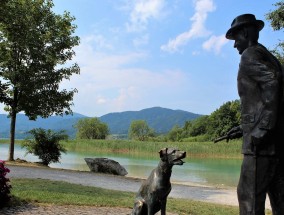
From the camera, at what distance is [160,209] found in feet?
20.7

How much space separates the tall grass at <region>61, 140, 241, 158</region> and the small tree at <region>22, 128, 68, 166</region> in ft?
39.3

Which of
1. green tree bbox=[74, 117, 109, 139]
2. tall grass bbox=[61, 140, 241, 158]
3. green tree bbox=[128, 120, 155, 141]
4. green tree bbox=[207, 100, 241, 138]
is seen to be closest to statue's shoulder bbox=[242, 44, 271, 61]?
tall grass bbox=[61, 140, 241, 158]

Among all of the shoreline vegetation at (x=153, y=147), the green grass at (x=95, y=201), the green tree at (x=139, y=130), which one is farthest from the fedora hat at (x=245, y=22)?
the green tree at (x=139, y=130)

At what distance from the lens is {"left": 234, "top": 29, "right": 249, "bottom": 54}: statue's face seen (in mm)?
4475

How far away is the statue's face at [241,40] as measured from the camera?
4.48 metres

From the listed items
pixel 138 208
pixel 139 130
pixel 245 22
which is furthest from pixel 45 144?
pixel 139 130

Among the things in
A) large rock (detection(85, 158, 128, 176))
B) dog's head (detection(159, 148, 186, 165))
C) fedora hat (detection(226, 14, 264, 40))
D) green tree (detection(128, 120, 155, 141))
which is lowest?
large rock (detection(85, 158, 128, 176))

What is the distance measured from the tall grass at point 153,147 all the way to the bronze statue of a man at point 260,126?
27.9m

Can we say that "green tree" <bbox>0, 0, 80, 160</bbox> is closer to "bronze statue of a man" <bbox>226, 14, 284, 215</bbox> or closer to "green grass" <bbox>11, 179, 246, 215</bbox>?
"green grass" <bbox>11, 179, 246, 215</bbox>

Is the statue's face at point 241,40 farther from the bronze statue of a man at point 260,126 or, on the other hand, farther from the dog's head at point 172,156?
the dog's head at point 172,156

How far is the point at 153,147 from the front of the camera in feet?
126

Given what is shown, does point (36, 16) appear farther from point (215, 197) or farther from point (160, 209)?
point (160, 209)

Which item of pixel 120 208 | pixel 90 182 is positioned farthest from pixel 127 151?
pixel 120 208

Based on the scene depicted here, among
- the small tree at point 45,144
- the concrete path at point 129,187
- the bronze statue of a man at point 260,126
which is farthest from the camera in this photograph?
the small tree at point 45,144
